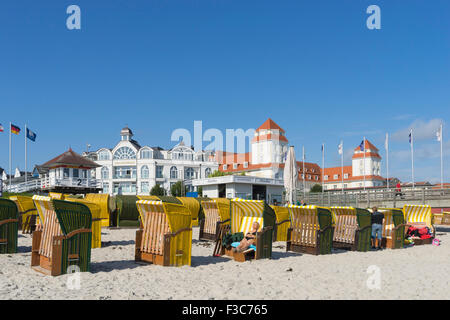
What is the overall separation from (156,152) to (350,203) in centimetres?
5419

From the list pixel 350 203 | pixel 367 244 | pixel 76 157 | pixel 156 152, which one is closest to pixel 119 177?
pixel 156 152

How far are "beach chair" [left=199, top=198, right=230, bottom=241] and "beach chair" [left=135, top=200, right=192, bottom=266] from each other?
4.04 meters

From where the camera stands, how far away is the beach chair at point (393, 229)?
13797 millimetres

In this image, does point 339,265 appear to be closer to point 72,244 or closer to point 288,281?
point 288,281

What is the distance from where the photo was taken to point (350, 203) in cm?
2975

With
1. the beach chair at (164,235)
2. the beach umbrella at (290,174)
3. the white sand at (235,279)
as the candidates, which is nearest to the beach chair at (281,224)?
the white sand at (235,279)

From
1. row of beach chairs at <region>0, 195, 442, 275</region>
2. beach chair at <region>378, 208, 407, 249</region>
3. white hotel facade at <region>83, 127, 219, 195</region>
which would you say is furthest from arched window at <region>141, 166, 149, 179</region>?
beach chair at <region>378, 208, 407, 249</region>

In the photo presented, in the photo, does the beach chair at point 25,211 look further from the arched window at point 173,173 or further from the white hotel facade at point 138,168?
the arched window at point 173,173

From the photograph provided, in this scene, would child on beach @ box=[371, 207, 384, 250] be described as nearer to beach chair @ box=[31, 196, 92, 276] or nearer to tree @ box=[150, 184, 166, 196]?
beach chair @ box=[31, 196, 92, 276]

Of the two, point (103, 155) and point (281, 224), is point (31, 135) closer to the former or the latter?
point (103, 155)

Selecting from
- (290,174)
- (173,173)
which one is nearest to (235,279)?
(290,174)

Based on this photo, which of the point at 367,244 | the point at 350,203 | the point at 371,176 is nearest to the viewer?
the point at 367,244

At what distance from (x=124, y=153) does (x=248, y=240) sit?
71.3 meters

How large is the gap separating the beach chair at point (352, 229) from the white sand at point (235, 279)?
1752mm
